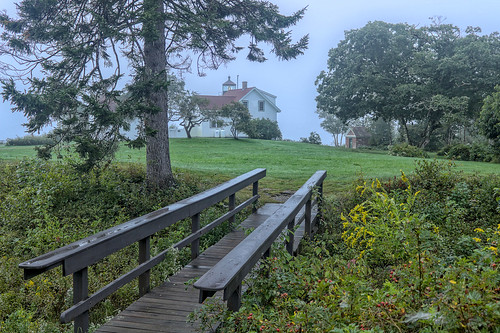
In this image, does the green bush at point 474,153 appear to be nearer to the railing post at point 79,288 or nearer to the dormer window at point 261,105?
the railing post at point 79,288

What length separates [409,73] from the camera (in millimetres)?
31656

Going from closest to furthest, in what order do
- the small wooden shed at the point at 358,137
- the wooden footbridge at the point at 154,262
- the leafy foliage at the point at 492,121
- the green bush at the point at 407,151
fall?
the wooden footbridge at the point at 154,262, the leafy foliage at the point at 492,121, the green bush at the point at 407,151, the small wooden shed at the point at 358,137

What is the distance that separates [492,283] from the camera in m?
2.26

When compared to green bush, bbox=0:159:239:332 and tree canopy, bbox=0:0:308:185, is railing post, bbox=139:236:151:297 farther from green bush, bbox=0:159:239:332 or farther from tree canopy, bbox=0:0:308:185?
tree canopy, bbox=0:0:308:185

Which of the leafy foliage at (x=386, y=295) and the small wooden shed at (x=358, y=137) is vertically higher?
the small wooden shed at (x=358, y=137)

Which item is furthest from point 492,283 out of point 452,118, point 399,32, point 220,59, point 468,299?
point 399,32

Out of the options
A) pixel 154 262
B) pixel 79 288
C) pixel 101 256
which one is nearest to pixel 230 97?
pixel 154 262

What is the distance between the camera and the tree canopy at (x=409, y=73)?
29.7 metres

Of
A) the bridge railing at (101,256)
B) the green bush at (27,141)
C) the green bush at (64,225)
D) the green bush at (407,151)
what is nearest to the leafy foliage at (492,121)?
the green bush at (407,151)

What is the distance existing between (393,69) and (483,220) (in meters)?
28.1

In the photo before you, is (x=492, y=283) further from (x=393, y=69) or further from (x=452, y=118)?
(x=393, y=69)

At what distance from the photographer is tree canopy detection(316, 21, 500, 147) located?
29.7m

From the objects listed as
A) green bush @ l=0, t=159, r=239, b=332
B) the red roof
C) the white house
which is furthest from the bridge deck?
the red roof

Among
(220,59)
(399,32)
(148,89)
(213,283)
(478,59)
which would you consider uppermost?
(399,32)
